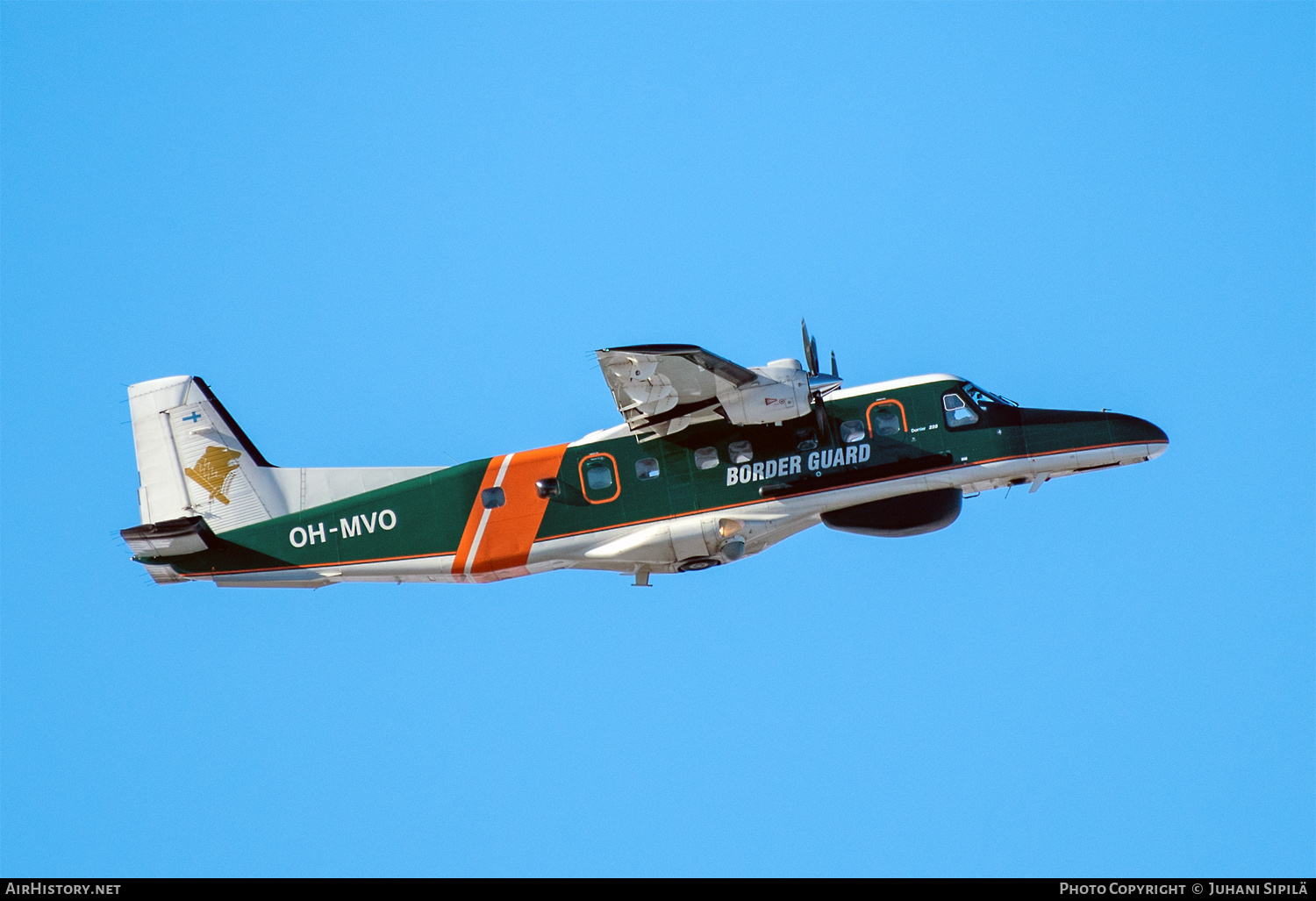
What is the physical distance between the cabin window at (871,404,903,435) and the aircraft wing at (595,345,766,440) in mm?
2014

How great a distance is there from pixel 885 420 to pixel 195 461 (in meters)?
11.0

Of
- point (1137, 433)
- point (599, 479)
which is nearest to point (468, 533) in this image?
point (599, 479)

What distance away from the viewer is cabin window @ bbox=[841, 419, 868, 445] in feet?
68.2

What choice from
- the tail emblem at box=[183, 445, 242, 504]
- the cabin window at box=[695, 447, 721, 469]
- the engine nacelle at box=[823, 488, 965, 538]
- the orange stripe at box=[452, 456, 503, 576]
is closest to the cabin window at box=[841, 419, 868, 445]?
the engine nacelle at box=[823, 488, 965, 538]

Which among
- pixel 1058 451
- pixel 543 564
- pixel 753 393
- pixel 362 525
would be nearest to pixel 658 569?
pixel 543 564

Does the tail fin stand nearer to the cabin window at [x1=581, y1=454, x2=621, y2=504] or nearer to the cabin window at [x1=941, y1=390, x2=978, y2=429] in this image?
the cabin window at [x1=581, y1=454, x2=621, y2=504]

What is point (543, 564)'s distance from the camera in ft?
69.7

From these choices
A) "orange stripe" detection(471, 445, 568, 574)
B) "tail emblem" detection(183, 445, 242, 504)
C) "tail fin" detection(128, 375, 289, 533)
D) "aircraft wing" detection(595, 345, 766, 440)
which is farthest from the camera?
"tail emblem" detection(183, 445, 242, 504)

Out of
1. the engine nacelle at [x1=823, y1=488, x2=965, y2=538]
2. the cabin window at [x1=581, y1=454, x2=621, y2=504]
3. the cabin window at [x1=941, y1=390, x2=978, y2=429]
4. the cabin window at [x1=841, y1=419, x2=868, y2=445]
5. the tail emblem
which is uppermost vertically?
the tail emblem

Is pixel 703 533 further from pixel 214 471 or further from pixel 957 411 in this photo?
pixel 214 471

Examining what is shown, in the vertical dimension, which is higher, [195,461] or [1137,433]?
[195,461]

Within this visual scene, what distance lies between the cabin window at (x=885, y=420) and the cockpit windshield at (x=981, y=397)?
1189 millimetres

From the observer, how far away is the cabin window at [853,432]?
20.8m

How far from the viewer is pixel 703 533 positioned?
2061 centimetres
